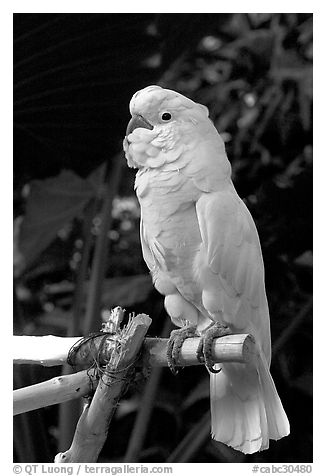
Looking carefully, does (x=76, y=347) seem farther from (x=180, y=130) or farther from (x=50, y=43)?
(x=50, y=43)

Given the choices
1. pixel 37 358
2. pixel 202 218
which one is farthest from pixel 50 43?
pixel 37 358

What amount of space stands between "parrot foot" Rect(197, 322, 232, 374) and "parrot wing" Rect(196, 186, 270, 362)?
0.02 meters

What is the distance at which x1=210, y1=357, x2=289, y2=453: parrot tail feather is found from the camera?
1.31 metres

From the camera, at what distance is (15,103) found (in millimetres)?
1586

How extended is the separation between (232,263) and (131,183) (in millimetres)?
614

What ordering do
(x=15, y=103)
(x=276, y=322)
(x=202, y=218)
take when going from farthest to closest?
1. (x=276, y=322)
2. (x=15, y=103)
3. (x=202, y=218)

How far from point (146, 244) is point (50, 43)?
62 centimetres

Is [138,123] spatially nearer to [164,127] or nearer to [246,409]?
[164,127]

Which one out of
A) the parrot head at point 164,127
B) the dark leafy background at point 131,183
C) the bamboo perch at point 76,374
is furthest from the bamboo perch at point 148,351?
the parrot head at point 164,127

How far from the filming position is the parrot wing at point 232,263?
127cm

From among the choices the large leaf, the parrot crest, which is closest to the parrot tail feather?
the parrot crest

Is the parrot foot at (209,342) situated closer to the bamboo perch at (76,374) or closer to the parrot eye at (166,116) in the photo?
the bamboo perch at (76,374)

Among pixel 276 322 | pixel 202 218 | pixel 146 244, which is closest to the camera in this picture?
pixel 202 218

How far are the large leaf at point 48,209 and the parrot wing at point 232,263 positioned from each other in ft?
2.09
